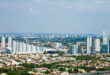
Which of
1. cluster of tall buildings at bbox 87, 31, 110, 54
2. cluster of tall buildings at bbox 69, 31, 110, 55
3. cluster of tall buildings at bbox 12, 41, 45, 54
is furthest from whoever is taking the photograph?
cluster of tall buildings at bbox 12, 41, 45, 54

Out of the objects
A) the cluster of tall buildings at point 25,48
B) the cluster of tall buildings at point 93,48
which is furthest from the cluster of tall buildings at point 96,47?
the cluster of tall buildings at point 25,48

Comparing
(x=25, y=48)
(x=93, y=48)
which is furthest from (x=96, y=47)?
(x=25, y=48)

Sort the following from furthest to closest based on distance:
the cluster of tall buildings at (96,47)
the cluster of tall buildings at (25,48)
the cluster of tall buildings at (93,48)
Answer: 1. the cluster of tall buildings at (25,48)
2. the cluster of tall buildings at (96,47)
3. the cluster of tall buildings at (93,48)

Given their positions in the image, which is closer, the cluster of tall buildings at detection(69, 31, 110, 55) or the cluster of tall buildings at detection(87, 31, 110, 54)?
the cluster of tall buildings at detection(69, 31, 110, 55)

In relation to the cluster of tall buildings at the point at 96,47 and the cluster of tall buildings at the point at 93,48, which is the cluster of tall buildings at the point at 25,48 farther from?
the cluster of tall buildings at the point at 96,47

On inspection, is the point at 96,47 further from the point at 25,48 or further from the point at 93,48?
the point at 25,48

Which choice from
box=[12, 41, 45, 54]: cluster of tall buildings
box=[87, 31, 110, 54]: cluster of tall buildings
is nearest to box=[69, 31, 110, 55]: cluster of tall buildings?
box=[87, 31, 110, 54]: cluster of tall buildings

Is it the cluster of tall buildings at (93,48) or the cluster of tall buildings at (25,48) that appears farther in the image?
the cluster of tall buildings at (25,48)

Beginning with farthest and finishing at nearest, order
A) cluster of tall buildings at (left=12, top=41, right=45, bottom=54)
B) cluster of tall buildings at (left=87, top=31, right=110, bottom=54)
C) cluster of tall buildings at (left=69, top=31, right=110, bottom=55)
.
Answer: cluster of tall buildings at (left=12, top=41, right=45, bottom=54)
cluster of tall buildings at (left=87, top=31, right=110, bottom=54)
cluster of tall buildings at (left=69, top=31, right=110, bottom=55)

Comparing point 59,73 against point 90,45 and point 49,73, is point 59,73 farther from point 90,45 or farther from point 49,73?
point 90,45

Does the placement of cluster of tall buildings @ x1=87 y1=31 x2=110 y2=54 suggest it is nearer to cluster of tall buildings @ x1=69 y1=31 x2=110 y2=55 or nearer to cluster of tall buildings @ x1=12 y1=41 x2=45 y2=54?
cluster of tall buildings @ x1=69 y1=31 x2=110 y2=55

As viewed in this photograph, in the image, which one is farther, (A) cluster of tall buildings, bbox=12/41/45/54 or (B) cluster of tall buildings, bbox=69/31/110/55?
(A) cluster of tall buildings, bbox=12/41/45/54

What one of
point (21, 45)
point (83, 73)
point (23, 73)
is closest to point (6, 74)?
point (23, 73)
